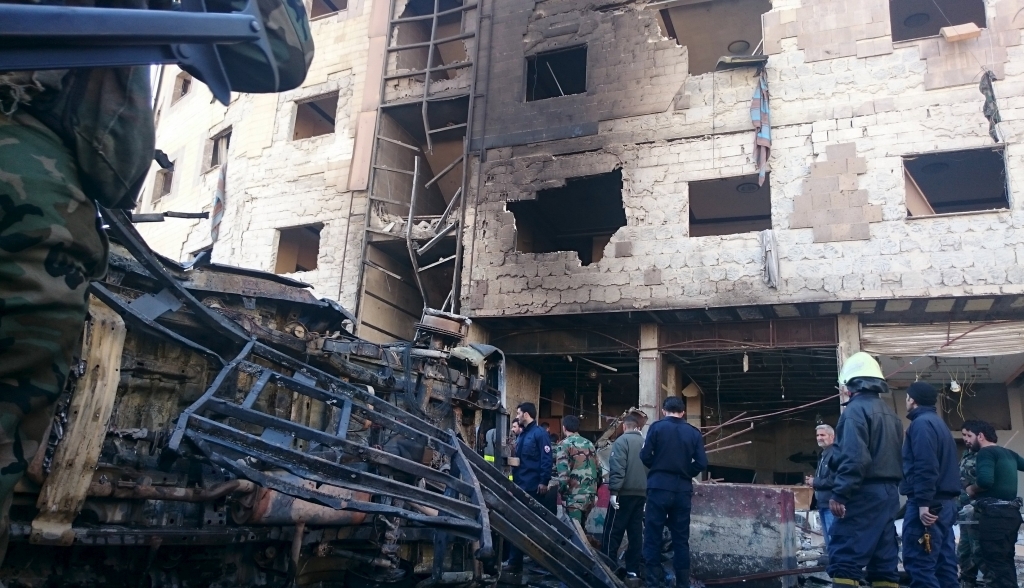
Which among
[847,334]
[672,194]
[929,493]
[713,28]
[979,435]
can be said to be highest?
[713,28]

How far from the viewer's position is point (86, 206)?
78.2 inches

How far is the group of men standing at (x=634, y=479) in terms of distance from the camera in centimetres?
666

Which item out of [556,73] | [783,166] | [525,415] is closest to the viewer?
[525,415]

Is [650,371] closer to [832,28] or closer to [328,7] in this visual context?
[832,28]

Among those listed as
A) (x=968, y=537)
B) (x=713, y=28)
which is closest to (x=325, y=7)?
(x=713, y=28)

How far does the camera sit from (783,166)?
1204 centimetres

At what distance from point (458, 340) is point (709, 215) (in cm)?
974

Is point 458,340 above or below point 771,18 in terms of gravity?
below

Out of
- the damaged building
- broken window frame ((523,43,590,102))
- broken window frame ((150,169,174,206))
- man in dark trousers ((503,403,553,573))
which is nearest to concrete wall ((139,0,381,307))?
the damaged building

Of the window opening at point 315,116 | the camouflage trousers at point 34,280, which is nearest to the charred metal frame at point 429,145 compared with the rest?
the window opening at point 315,116

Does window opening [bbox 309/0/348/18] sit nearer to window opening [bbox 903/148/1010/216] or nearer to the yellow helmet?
window opening [bbox 903/148/1010/216]

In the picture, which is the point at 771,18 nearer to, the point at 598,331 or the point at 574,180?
the point at 574,180

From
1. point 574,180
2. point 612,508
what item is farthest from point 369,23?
point 612,508

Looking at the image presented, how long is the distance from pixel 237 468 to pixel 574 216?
13.4 m
